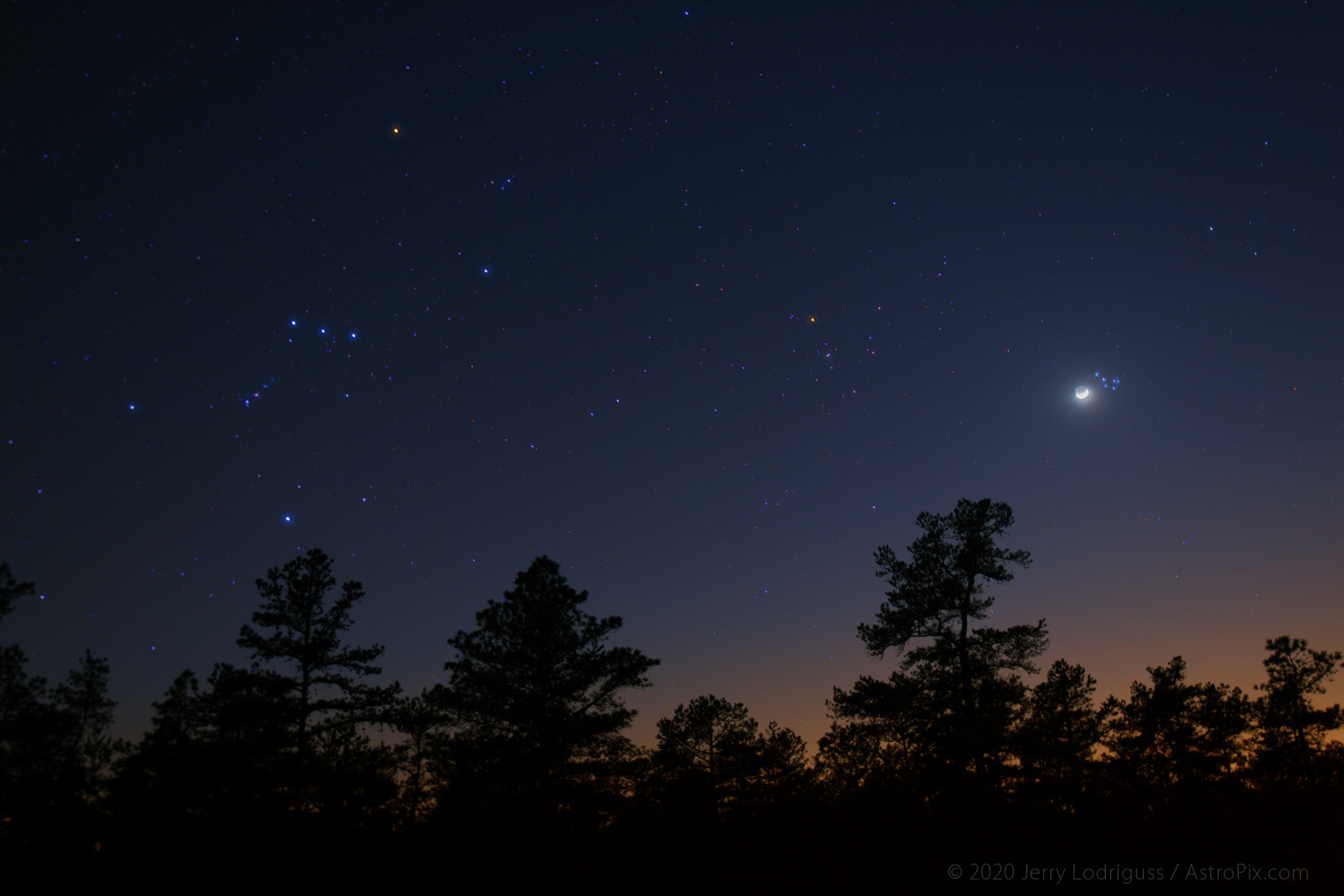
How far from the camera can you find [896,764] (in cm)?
2331

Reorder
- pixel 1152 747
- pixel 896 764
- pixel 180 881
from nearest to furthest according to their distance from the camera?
pixel 180 881 < pixel 896 764 < pixel 1152 747

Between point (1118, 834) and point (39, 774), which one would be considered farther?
point (39, 774)

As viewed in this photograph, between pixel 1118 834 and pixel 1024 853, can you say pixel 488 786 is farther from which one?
pixel 1118 834

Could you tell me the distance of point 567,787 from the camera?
22375 mm

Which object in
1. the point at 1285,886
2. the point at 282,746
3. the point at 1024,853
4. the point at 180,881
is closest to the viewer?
the point at 1285,886

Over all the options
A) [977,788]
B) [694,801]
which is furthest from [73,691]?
[977,788]

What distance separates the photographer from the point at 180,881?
19328 millimetres

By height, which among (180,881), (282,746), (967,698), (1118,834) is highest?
(967,698)

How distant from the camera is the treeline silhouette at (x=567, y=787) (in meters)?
18.9

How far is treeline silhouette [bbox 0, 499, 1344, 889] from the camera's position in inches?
742

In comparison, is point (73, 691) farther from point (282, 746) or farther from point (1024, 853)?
point (1024, 853)

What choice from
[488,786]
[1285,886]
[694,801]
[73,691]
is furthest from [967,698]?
[73,691]

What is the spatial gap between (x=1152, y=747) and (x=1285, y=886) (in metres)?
16.3

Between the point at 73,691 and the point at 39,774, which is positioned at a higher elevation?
the point at 73,691
